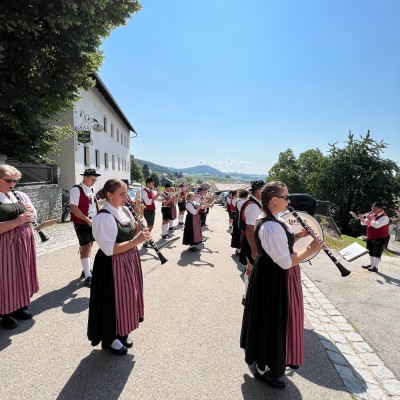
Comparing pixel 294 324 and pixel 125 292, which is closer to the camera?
pixel 294 324

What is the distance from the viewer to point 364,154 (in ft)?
98.6

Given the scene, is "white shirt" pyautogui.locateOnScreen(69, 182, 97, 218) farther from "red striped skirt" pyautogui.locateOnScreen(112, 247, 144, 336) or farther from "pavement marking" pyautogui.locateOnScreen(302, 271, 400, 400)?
"pavement marking" pyautogui.locateOnScreen(302, 271, 400, 400)

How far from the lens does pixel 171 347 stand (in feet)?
10.7

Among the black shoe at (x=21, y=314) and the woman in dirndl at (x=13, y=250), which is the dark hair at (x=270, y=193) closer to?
the woman in dirndl at (x=13, y=250)

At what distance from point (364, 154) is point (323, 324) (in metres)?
31.3

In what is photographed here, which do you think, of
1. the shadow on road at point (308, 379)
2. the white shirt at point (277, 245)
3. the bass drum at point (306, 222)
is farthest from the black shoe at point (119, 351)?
the bass drum at point (306, 222)

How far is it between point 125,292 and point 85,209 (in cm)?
267

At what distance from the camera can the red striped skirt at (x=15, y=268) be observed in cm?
338

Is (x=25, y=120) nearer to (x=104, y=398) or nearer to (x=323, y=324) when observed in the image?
(x=104, y=398)

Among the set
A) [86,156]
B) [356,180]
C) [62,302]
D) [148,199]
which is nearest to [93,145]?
[86,156]

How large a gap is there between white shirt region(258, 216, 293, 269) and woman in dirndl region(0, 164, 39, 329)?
288cm

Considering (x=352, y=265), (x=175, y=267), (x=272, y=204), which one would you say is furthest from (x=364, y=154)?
(x=272, y=204)

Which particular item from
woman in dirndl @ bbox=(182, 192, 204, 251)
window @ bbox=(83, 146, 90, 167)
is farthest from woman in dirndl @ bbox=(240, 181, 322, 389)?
window @ bbox=(83, 146, 90, 167)

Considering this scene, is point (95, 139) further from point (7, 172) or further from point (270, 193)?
point (270, 193)
